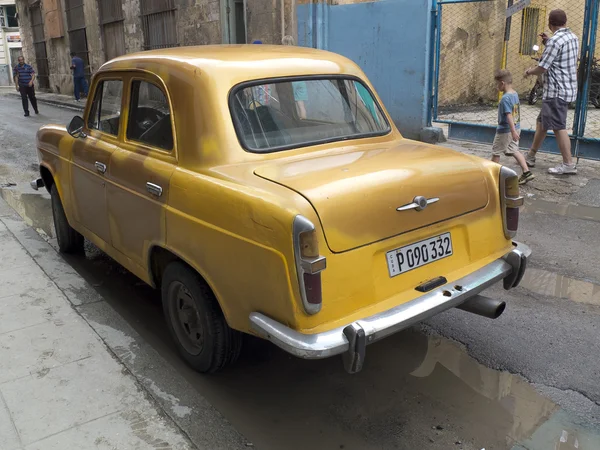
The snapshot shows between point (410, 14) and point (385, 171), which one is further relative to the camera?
point (410, 14)

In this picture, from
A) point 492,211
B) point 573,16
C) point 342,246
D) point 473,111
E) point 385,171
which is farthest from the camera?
point 573,16

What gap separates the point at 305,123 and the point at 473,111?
35.3 ft

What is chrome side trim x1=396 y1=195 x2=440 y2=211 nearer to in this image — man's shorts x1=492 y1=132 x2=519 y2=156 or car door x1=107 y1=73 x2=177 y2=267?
car door x1=107 y1=73 x2=177 y2=267

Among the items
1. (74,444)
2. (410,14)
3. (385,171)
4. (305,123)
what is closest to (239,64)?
(305,123)

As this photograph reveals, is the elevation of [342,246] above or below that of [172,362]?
above

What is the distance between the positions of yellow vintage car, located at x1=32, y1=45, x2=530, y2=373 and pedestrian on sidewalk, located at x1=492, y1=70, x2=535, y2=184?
3666mm

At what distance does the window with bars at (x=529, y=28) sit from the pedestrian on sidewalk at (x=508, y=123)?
913cm

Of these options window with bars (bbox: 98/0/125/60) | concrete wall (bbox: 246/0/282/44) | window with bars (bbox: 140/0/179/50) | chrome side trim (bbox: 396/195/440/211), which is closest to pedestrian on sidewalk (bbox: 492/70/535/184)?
chrome side trim (bbox: 396/195/440/211)

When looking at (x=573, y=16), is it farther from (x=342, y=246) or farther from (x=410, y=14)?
(x=342, y=246)

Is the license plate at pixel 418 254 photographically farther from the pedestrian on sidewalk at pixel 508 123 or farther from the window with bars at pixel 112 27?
the window with bars at pixel 112 27

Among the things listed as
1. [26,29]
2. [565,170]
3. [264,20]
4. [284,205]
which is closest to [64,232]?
[284,205]

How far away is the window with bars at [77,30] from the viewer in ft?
77.7

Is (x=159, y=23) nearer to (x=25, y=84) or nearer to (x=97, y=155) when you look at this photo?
(x=25, y=84)

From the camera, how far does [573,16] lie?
14.8 meters
